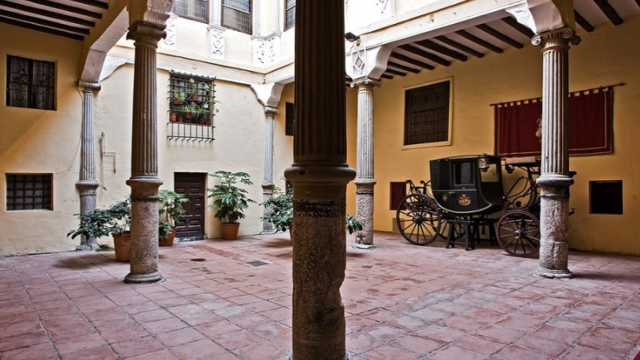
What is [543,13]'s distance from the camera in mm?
6387

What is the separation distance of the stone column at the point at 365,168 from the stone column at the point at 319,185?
629cm

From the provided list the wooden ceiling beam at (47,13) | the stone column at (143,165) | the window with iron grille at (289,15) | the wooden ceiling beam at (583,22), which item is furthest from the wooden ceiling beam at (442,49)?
the wooden ceiling beam at (47,13)

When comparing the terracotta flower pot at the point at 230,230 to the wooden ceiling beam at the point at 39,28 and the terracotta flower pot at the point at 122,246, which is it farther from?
the wooden ceiling beam at the point at 39,28

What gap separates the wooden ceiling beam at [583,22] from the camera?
8.09 meters

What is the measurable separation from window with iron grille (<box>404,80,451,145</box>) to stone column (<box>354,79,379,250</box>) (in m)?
3.27

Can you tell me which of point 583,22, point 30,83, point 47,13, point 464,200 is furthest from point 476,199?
point 30,83

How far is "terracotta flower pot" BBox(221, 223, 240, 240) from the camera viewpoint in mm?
10984

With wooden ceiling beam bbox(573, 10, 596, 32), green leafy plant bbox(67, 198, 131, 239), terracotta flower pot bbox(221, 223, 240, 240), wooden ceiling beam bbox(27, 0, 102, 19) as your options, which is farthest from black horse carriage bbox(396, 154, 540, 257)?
wooden ceiling beam bbox(27, 0, 102, 19)

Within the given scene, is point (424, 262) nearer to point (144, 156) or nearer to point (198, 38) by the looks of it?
point (144, 156)

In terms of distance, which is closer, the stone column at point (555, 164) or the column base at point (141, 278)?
the column base at point (141, 278)

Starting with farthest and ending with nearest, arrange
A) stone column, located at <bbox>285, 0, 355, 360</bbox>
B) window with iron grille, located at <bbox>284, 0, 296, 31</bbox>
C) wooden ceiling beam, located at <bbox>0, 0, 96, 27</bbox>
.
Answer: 1. window with iron grille, located at <bbox>284, 0, 296, 31</bbox>
2. wooden ceiling beam, located at <bbox>0, 0, 96, 27</bbox>
3. stone column, located at <bbox>285, 0, 355, 360</bbox>

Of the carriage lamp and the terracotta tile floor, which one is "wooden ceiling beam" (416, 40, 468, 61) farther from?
the terracotta tile floor

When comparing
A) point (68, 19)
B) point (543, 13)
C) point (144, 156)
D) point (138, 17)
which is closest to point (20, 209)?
point (68, 19)

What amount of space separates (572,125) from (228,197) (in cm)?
838
